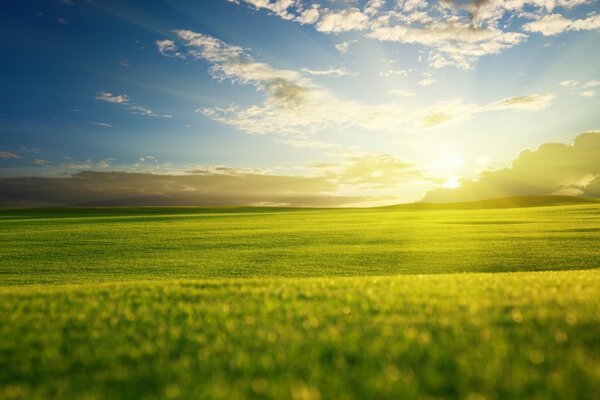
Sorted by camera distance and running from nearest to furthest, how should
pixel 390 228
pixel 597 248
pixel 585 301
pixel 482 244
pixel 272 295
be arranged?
pixel 585 301, pixel 272 295, pixel 597 248, pixel 482 244, pixel 390 228

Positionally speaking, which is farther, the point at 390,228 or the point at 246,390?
the point at 390,228

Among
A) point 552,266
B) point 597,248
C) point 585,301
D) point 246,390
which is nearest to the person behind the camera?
point 246,390

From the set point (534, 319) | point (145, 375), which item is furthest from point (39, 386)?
point (534, 319)

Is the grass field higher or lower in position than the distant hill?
lower

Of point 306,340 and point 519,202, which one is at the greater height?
point 519,202

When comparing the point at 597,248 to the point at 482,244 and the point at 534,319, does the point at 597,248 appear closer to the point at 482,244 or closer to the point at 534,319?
the point at 482,244

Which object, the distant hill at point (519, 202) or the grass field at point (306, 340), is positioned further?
the distant hill at point (519, 202)

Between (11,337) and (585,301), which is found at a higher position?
(585,301)

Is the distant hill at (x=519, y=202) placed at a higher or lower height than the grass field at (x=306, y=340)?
higher

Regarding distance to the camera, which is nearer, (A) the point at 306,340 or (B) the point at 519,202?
(A) the point at 306,340

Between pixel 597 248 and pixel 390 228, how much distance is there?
21818 mm

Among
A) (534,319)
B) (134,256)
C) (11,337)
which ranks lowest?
(134,256)

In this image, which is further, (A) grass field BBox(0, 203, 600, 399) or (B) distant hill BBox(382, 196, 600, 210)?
(B) distant hill BBox(382, 196, 600, 210)

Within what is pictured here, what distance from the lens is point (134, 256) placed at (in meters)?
31.5
